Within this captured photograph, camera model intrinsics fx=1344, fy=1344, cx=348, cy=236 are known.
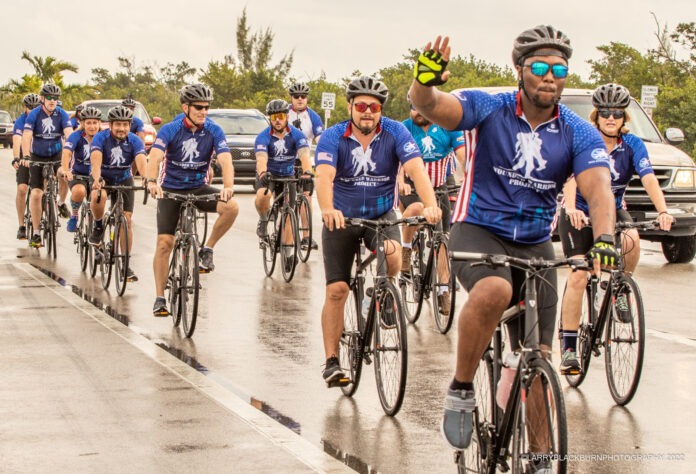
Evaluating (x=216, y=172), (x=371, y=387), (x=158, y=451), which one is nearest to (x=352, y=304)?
(x=371, y=387)

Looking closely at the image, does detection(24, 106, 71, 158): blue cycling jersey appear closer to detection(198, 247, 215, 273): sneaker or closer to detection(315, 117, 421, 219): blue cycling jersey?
detection(198, 247, 215, 273): sneaker

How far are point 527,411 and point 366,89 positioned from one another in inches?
151

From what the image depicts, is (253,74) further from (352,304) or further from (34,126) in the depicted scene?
(352,304)

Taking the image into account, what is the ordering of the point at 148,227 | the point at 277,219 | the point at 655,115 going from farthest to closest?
the point at 655,115, the point at 148,227, the point at 277,219

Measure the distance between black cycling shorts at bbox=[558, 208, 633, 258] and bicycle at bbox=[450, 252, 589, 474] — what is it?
130 inches

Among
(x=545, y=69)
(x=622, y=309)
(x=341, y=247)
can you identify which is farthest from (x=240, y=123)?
(x=545, y=69)

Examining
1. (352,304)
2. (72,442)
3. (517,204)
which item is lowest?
(72,442)

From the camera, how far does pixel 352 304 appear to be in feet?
29.8

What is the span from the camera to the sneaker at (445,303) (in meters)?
11.3

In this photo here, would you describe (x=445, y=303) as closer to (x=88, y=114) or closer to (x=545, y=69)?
(x=545, y=69)

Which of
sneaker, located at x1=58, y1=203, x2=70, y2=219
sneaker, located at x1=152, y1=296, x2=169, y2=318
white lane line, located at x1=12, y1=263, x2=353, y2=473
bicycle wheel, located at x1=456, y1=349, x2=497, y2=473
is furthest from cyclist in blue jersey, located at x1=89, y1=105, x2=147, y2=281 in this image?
bicycle wheel, located at x1=456, y1=349, x2=497, y2=473

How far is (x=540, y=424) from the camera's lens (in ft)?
17.2

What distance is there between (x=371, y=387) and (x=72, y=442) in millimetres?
2437

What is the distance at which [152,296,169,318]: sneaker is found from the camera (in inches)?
458
